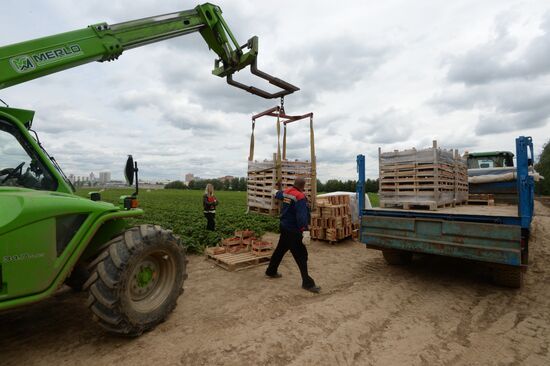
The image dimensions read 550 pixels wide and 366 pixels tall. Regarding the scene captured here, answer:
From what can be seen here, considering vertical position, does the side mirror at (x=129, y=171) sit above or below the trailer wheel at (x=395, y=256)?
above

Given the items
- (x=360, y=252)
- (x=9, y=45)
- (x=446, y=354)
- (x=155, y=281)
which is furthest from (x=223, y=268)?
(x=9, y=45)

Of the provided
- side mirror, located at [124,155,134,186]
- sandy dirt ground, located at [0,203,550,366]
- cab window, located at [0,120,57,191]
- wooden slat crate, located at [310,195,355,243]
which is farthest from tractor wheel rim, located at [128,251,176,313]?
wooden slat crate, located at [310,195,355,243]

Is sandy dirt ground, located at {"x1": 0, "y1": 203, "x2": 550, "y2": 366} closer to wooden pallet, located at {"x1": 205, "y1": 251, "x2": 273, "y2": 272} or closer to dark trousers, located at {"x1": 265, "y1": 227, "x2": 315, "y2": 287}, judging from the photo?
dark trousers, located at {"x1": 265, "y1": 227, "x2": 315, "y2": 287}

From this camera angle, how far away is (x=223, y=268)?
23.3ft

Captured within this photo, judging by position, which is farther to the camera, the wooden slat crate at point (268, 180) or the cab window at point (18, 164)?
the wooden slat crate at point (268, 180)

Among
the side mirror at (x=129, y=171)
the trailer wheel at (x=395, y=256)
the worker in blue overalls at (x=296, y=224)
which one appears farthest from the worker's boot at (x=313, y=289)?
the side mirror at (x=129, y=171)

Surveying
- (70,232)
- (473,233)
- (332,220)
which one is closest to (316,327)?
(473,233)

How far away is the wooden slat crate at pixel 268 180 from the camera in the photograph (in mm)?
7980

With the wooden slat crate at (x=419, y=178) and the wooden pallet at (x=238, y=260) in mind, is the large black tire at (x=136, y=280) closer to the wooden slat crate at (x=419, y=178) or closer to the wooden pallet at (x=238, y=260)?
the wooden pallet at (x=238, y=260)

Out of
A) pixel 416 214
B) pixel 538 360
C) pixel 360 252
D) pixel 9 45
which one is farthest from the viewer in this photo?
pixel 360 252

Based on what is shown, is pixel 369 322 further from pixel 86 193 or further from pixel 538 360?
pixel 86 193

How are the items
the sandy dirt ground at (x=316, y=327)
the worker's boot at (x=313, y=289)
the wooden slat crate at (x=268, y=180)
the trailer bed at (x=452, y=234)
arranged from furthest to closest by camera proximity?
the wooden slat crate at (x=268, y=180)
the worker's boot at (x=313, y=289)
the trailer bed at (x=452, y=234)
the sandy dirt ground at (x=316, y=327)

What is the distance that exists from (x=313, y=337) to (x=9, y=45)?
492cm

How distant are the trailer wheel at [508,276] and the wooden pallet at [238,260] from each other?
4.55 meters
